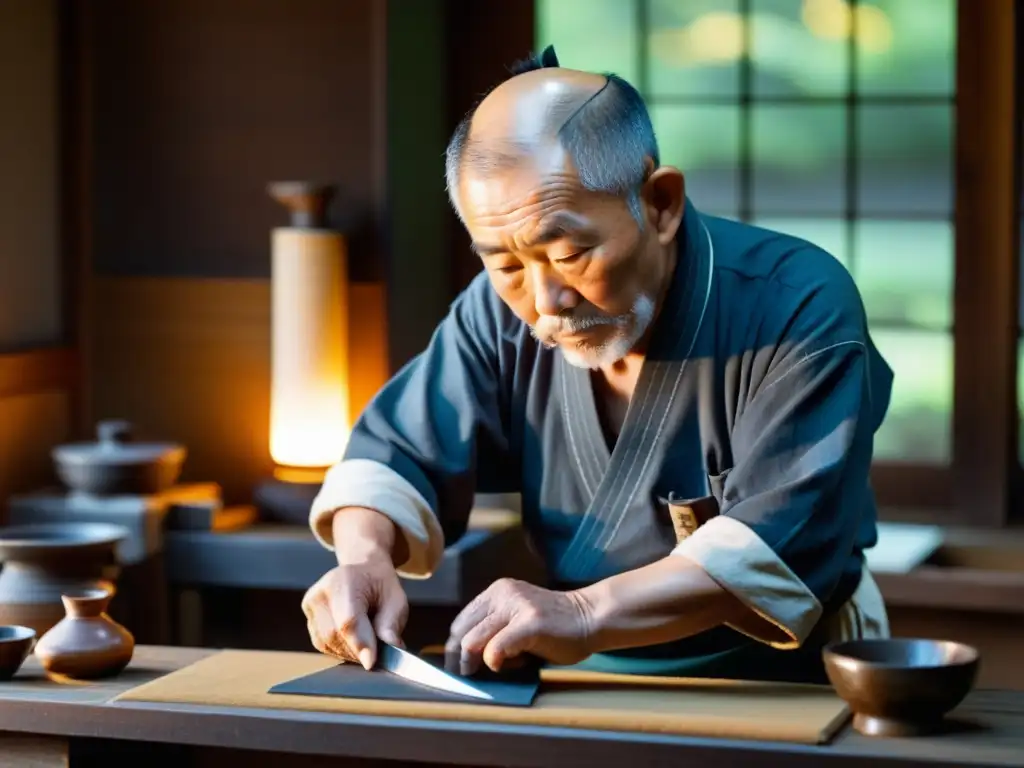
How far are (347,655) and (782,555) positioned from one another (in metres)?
0.70

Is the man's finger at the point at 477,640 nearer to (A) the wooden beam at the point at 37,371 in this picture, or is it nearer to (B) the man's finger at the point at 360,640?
(B) the man's finger at the point at 360,640

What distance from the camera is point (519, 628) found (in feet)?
8.41

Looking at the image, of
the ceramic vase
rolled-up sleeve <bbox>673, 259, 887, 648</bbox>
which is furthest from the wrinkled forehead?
the ceramic vase

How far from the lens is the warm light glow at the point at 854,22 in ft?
16.5

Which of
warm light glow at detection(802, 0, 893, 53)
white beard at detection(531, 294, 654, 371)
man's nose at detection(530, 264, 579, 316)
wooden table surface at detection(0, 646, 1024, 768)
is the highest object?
warm light glow at detection(802, 0, 893, 53)

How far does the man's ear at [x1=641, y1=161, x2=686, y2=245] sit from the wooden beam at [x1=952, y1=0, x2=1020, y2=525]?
7.48 feet

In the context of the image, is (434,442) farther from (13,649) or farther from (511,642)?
(13,649)

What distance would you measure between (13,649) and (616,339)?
3.45 ft

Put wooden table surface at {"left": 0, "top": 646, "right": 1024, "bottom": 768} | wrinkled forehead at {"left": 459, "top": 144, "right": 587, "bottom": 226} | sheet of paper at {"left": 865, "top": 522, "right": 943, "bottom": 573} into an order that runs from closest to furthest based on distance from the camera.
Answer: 1. wooden table surface at {"left": 0, "top": 646, "right": 1024, "bottom": 768}
2. wrinkled forehead at {"left": 459, "top": 144, "right": 587, "bottom": 226}
3. sheet of paper at {"left": 865, "top": 522, "right": 943, "bottom": 573}

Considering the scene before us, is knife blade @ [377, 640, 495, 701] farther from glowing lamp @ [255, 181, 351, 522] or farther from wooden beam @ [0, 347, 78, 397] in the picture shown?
wooden beam @ [0, 347, 78, 397]

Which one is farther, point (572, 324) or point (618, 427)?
point (618, 427)

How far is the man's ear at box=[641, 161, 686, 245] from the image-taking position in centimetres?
279

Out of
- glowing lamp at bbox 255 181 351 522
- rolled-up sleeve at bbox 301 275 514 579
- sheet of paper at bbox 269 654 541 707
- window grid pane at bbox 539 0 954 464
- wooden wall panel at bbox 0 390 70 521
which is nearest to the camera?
sheet of paper at bbox 269 654 541 707

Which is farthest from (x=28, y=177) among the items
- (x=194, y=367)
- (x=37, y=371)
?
(x=194, y=367)
